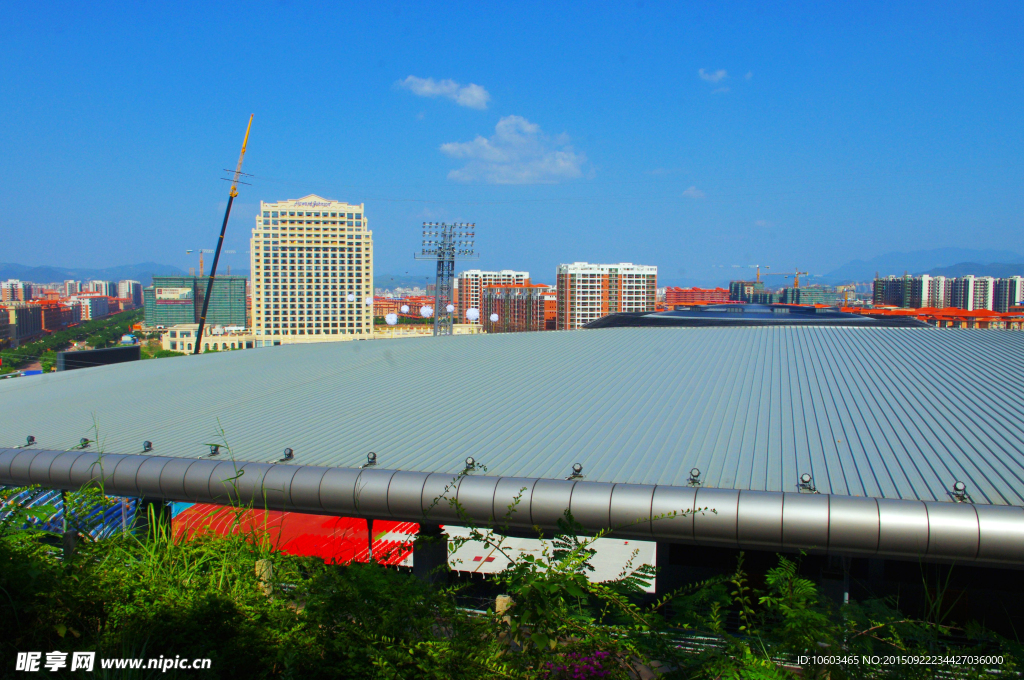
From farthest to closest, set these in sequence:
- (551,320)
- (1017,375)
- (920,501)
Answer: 1. (551,320)
2. (1017,375)
3. (920,501)

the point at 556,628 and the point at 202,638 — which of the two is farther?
the point at 202,638

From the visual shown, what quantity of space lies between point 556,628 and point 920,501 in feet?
13.6

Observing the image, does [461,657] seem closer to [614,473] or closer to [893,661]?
[893,661]

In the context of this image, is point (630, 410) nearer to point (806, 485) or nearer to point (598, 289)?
point (806, 485)

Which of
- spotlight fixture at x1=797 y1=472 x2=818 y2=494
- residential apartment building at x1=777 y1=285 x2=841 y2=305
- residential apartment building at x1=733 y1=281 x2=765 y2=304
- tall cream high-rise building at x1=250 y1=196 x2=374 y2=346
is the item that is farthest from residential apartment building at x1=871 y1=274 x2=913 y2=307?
spotlight fixture at x1=797 y1=472 x2=818 y2=494

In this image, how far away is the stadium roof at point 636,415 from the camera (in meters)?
6.43

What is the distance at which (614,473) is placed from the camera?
6727 mm

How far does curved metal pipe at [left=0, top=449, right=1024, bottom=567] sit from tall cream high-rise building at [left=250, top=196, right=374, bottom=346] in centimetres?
7940

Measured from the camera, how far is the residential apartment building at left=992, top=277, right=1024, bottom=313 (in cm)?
13450

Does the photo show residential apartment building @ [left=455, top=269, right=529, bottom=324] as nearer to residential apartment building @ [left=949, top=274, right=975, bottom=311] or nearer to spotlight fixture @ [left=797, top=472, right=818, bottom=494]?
residential apartment building @ [left=949, top=274, right=975, bottom=311]

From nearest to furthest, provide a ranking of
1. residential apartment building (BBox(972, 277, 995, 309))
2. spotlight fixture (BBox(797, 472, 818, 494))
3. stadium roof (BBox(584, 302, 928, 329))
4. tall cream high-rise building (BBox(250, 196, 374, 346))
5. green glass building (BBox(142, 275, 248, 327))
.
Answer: spotlight fixture (BBox(797, 472, 818, 494)) → stadium roof (BBox(584, 302, 928, 329)) → tall cream high-rise building (BBox(250, 196, 374, 346)) → residential apartment building (BBox(972, 277, 995, 309)) → green glass building (BBox(142, 275, 248, 327))

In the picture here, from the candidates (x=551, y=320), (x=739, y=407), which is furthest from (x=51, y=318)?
(x=739, y=407)

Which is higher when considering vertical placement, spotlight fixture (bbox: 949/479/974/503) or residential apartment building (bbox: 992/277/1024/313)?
residential apartment building (bbox: 992/277/1024/313)

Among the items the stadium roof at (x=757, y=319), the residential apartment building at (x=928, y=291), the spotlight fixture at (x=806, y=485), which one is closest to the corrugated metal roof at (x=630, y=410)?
the spotlight fixture at (x=806, y=485)
